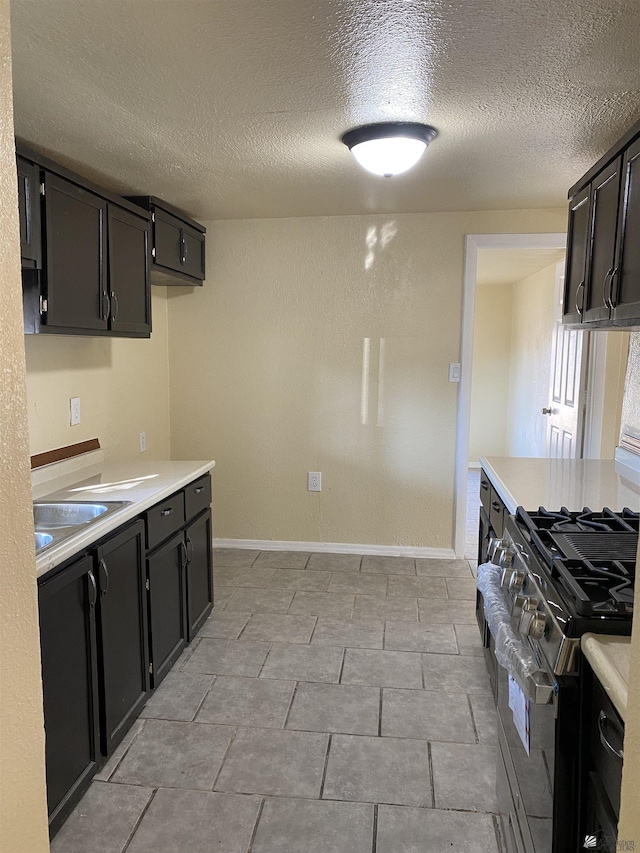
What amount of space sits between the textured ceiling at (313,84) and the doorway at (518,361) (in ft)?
3.93

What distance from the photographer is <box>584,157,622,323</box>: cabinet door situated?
223cm

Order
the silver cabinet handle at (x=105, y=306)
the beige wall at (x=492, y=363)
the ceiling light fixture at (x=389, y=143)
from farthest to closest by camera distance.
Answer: the beige wall at (x=492, y=363)
the silver cabinet handle at (x=105, y=306)
the ceiling light fixture at (x=389, y=143)

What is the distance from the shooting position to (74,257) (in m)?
2.54

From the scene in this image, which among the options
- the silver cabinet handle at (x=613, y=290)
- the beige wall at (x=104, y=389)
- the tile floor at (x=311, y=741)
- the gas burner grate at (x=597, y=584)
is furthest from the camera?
the beige wall at (x=104, y=389)

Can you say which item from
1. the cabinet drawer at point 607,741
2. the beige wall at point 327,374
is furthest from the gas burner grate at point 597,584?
the beige wall at point 327,374

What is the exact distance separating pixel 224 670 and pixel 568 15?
2.71 meters

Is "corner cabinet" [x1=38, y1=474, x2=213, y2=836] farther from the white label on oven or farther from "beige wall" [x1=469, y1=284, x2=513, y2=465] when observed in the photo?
"beige wall" [x1=469, y1=284, x2=513, y2=465]

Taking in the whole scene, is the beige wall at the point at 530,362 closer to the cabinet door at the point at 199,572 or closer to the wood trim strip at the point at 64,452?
the cabinet door at the point at 199,572

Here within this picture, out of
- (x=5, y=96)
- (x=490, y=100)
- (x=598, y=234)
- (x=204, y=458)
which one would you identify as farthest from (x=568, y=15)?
(x=204, y=458)

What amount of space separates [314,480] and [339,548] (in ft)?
1.69

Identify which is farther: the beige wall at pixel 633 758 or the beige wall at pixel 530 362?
the beige wall at pixel 530 362

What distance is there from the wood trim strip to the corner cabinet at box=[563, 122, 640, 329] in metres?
2.40

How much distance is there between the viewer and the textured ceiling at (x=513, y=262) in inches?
185

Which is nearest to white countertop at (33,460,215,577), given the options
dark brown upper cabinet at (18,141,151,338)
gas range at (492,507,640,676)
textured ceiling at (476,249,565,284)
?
dark brown upper cabinet at (18,141,151,338)
